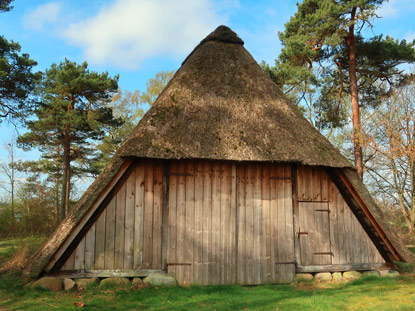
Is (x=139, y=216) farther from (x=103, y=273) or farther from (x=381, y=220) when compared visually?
(x=381, y=220)

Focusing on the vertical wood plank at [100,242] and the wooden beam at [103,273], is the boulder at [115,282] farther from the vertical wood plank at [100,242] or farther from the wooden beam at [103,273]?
the vertical wood plank at [100,242]

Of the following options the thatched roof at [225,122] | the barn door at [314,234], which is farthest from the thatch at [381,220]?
the barn door at [314,234]

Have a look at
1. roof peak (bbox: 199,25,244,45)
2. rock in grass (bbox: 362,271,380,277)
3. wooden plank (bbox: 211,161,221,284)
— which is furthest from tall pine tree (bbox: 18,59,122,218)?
rock in grass (bbox: 362,271,380,277)

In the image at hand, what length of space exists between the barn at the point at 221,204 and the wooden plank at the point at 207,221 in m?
0.02

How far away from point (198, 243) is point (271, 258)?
1850 millimetres

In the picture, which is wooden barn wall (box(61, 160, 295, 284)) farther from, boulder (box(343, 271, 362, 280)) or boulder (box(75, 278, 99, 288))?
boulder (box(343, 271, 362, 280))

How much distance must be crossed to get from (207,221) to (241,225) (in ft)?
2.77

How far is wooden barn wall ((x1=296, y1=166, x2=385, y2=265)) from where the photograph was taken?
849 centimetres

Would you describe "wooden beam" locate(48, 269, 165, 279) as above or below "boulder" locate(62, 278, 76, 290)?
above

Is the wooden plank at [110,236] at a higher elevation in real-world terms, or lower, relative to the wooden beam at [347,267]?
higher

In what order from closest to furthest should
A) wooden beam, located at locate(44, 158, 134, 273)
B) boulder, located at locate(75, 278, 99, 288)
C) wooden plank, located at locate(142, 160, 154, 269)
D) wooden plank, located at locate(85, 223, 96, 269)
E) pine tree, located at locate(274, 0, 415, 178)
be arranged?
1. wooden beam, located at locate(44, 158, 134, 273)
2. boulder, located at locate(75, 278, 99, 288)
3. wooden plank, located at locate(85, 223, 96, 269)
4. wooden plank, located at locate(142, 160, 154, 269)
5. pine tree, located at locate(274, 0, 415, 178)

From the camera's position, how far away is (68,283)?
6.99 metres

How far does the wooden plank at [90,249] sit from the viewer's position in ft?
23.8

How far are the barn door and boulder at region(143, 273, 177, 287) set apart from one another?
3303mm
